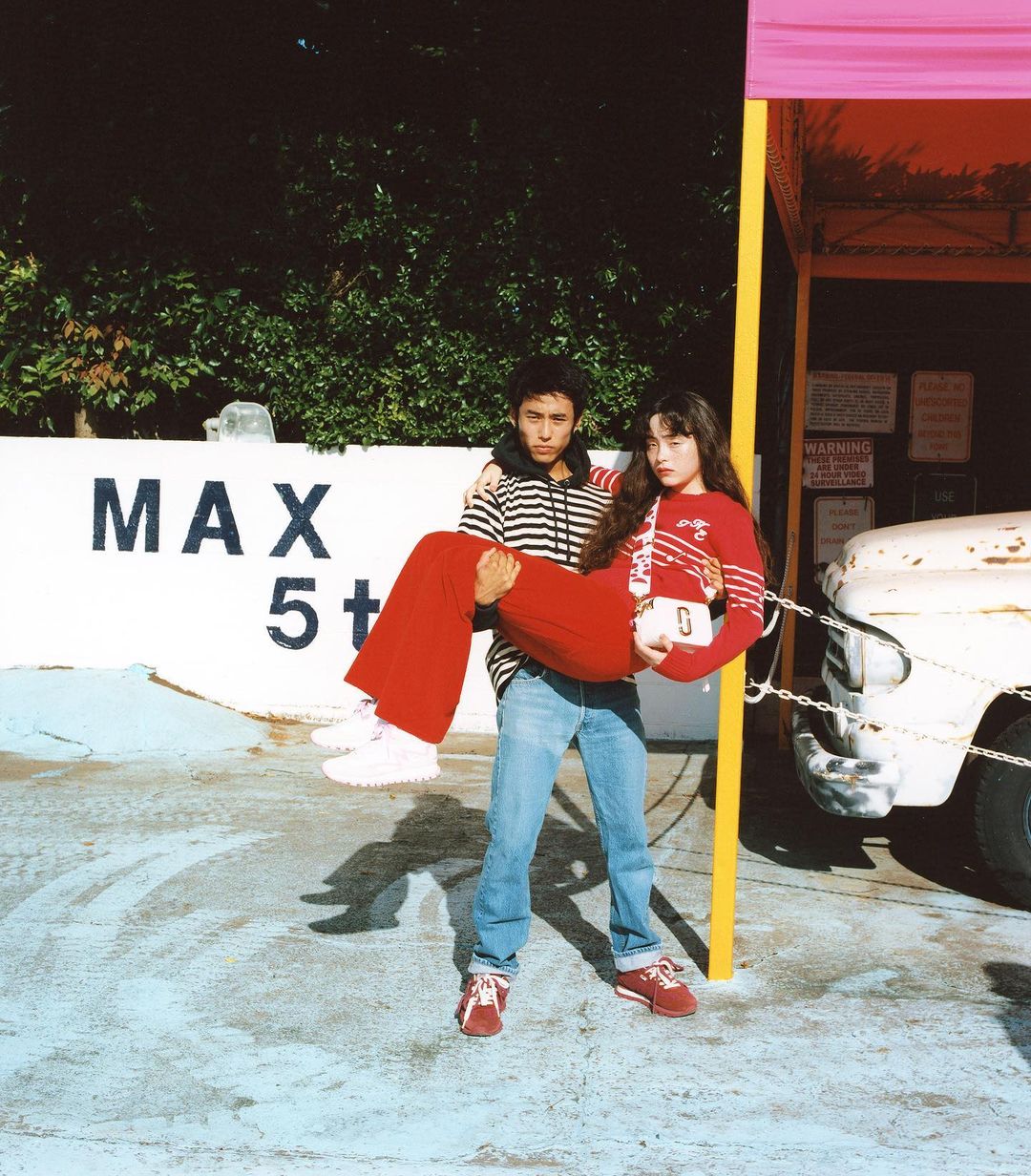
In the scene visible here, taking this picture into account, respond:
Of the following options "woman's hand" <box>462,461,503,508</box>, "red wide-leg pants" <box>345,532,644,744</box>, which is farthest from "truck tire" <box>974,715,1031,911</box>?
"woman's hand" <box>462,461,503,508</box>

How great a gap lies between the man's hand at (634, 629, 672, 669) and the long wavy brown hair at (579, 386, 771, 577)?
34 centimetres

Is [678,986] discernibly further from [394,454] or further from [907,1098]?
[394,454]

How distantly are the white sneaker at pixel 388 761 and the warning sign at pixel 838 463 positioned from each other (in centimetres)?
631

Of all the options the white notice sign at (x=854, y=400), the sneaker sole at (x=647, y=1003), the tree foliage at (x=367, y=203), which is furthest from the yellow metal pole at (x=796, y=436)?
the sneaker sole at (x=647, y=1003)

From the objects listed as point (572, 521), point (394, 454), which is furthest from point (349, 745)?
point (394, 454)

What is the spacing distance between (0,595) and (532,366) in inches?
226

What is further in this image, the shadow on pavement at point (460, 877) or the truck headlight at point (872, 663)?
the truck headlight at point (872, 663)

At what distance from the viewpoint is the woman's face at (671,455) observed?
3.62 m

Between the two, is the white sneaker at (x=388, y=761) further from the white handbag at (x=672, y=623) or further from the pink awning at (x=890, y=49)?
the pink awning at (x=890, y=49)

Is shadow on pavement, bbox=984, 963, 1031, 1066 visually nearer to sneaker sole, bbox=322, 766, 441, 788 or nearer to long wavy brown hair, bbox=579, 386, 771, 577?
long wavy brown hair, bbox=579, 386, 771, 577

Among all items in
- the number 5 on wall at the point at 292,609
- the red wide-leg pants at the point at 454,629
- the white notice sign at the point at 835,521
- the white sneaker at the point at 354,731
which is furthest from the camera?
the white notice sign at the point at 835,521

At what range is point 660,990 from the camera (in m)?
3.80

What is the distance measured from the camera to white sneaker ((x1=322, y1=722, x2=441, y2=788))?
129 inches

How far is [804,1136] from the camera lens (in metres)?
3.12
